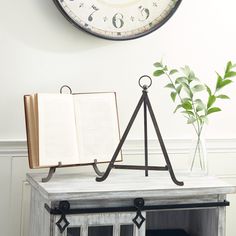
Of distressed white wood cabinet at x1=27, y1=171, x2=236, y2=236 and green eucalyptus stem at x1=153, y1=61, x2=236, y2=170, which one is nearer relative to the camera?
distressed white wood cabinet at x1=27, y1=171, x2=236, y2=236

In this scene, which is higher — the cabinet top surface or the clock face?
the clock face

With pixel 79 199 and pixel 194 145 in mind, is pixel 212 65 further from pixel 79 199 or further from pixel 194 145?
pixel 79 199

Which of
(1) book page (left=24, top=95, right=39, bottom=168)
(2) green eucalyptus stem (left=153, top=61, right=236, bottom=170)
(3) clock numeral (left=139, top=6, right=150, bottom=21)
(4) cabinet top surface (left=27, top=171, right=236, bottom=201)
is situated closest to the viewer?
(4) cabinet top surface (left=27, top=171, right=236, bottom=201)

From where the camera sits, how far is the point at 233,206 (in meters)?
2.30

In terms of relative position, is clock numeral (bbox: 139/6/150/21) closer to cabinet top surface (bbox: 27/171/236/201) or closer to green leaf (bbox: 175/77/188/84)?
green leaf (bbox: 175/77/188/84)

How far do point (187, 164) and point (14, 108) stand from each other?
0.75m

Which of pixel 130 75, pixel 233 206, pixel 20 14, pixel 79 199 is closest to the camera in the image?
pixel 79 199

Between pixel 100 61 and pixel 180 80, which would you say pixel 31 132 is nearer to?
pixel 100 61

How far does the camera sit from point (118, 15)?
6.74ft

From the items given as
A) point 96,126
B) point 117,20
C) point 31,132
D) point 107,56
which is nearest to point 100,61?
point 107,56

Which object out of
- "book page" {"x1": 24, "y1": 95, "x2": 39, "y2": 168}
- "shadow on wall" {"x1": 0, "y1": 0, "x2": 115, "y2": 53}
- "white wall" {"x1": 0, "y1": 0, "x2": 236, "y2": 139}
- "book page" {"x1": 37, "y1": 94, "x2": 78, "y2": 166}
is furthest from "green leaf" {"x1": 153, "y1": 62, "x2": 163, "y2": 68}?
"book page" {"x1": 24, "y1": 95, "x2": 39, "y2": 168}

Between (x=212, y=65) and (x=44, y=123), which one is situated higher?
(x=212, y=65)

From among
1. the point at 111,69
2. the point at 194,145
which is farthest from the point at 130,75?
the point at 194,145

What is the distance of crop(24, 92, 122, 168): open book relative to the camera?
1.76m
